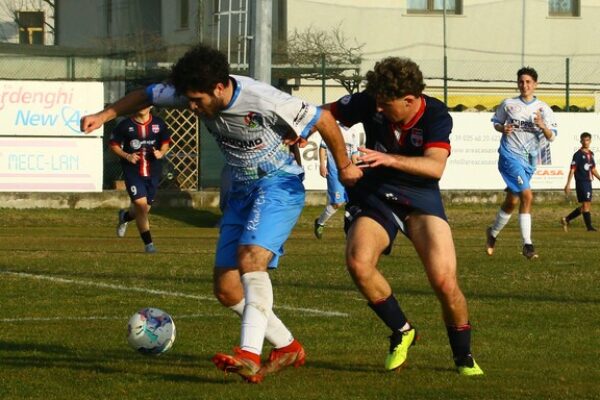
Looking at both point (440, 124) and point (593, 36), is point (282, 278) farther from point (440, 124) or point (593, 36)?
point (593, 36)

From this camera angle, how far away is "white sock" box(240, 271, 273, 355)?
24.3ft

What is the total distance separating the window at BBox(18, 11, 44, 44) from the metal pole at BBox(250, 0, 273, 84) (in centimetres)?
3751

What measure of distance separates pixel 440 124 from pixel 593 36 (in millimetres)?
33327

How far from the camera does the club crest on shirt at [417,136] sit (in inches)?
318

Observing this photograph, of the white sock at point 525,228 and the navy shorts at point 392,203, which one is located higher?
the navy shorts at point 392,203

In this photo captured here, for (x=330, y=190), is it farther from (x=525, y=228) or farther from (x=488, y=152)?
(x=488, y=152)

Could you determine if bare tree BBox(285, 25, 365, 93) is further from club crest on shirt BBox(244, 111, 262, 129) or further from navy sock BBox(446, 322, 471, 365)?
club crest on shirt BBox(244, 111, 262, 129)

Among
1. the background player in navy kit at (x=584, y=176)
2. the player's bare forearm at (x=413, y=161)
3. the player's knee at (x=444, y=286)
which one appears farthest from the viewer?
the background player in navy kit at (x=584, y=176)

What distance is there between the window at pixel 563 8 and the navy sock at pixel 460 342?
1295 inches

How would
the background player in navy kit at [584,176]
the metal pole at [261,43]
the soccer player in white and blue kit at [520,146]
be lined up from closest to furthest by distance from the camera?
1. the soccer player in white and blue kit at [520,146]
2. the metal pole at [261,43]
3. the background player in navy kit at [584,176]

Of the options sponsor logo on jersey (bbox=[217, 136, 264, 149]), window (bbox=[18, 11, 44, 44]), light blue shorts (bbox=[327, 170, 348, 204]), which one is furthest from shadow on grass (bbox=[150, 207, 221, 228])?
window (bbox=[18, 11, 44, 44])

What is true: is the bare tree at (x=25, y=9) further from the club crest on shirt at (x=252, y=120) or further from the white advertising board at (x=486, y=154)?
the club crest on shirt at (x=252, y=120)

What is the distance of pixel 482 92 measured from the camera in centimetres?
3675

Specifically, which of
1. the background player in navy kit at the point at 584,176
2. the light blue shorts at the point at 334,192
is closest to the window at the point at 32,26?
the background player in navy kit at the point at 584,176
